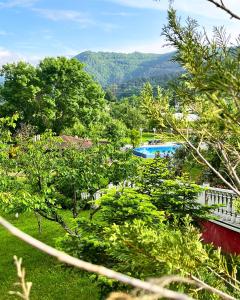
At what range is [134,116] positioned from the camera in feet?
193

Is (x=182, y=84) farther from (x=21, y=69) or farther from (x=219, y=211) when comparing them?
(x=21, y=69)

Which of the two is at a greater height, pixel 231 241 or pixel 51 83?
pixel 51 83

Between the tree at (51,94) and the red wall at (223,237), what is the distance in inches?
1123

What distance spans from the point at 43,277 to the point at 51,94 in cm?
3142

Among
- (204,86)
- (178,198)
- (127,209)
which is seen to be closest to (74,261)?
(204,86)

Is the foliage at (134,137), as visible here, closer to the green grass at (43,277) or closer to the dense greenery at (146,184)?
the dense greenery at (146,184)

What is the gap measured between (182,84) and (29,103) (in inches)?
1454

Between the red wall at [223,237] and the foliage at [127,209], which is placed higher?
the foliage at [127,209]

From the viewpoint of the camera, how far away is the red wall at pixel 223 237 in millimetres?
11406

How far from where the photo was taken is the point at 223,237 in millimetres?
12047

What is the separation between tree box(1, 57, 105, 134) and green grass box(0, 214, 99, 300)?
2532 centimetres

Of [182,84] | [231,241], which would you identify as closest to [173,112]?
[182,84]

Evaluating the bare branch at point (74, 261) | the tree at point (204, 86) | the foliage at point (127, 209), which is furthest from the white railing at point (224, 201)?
the bare branch at point (74, 261)

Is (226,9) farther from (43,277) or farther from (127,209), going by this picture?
(43,277)
